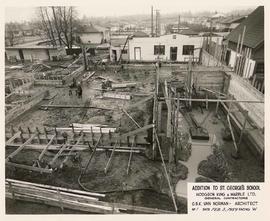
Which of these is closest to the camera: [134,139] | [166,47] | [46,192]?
[46,192]

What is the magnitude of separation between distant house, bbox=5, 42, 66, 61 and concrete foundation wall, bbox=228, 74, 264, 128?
75.5 feet

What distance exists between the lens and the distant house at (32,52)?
2672 centimetres

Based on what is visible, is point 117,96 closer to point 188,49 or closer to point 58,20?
point 188,49

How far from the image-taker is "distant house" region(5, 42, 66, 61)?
87.7 ft

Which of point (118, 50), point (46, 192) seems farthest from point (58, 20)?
point (46, 192)

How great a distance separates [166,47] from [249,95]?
1483cm

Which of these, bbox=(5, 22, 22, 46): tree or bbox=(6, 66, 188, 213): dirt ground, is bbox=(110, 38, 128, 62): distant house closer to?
bbox=(5, 22, 22, 46): tree

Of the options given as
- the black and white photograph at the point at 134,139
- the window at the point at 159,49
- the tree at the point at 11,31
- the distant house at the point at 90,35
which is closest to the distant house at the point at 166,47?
the window at the point at 159,49

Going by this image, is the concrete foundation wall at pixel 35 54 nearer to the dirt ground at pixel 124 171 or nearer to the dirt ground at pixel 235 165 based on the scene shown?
the dirt ground at pixel 124 171

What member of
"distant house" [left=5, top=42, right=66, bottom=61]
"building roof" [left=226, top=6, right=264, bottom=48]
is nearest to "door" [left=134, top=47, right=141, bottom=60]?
"distant house" [left=5, top=42, right=66, bottom=61]

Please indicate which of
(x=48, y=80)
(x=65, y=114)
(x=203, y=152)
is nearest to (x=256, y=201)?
(x=203, y=152)

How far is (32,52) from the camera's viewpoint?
27312 millimetres

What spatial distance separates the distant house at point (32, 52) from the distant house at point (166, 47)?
10.8 metres

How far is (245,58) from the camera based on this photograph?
42.1ft
